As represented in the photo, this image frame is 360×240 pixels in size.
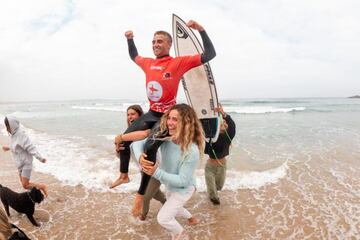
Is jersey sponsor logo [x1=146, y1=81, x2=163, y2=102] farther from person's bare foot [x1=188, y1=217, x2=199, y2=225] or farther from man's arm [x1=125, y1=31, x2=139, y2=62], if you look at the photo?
person's bare foot [x1=188, y1=217, x2=199, y2=225]

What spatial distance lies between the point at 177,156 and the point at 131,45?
1.86m

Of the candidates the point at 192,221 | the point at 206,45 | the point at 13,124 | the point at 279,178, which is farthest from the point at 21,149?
the point at 279,178

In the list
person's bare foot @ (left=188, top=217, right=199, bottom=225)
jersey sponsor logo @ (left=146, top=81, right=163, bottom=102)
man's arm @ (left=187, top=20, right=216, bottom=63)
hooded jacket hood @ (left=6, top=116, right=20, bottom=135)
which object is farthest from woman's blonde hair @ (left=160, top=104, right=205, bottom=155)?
hooded jacket hood @ (left=6, top=116, right=20, bottom=135)

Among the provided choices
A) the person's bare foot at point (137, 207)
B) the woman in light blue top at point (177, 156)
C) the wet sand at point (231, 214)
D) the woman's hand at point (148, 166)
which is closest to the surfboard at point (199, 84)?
the wet sand at point (231, 214)

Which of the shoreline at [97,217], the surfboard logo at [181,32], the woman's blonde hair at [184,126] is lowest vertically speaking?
the shoreline at [97,217]

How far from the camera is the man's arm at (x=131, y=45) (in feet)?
13.8

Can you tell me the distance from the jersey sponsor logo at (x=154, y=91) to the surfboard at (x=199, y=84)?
5.67 ft

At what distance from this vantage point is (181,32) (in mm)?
5082

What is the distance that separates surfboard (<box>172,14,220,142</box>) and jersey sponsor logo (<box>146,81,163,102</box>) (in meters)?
1.73

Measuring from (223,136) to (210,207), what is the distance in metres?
1.40

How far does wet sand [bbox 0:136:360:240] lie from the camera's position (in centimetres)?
457

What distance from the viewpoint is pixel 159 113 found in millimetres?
3762

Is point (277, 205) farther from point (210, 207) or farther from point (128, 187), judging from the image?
point (128, 187)

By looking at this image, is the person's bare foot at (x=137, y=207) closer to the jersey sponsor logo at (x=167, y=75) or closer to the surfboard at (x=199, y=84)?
the jersey sponsor logo at (x=167, y=75)
